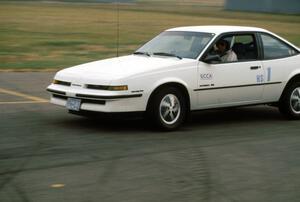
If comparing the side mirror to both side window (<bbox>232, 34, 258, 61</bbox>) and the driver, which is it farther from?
side window (<bbox>232, 34, 258, 61</bbox>)

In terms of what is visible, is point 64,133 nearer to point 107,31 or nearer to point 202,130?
point 202,130

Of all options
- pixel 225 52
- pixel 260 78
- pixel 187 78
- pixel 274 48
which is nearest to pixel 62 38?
pixel 274 48

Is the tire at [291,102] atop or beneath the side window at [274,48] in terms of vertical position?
beneath

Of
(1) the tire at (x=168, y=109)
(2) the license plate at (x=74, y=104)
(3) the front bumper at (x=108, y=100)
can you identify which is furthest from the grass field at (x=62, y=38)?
(1) the tire at (x=168, y=109)

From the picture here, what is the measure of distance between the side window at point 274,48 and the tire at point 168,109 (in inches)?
71.3

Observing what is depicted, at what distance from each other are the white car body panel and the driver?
0.42 feet

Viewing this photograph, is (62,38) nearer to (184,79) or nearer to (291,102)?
(291,102)

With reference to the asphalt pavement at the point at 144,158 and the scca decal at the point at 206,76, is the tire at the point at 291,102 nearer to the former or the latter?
the asphalt pavement at the point at 144,158

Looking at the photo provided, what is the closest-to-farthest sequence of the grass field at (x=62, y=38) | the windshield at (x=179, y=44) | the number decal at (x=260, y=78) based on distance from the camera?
the windshield at (x=179, y=44) < the number decal at (x=260, y=78) < the grass field at (x=62, y=38)

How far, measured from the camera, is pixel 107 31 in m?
32.2

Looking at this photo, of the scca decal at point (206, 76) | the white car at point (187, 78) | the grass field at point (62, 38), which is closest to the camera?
the white car at point (187, 78)

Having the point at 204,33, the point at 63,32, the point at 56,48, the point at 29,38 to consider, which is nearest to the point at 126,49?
the point at 56,48

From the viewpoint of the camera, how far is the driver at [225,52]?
9773 mm

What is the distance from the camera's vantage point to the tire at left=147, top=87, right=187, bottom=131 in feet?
29.2
